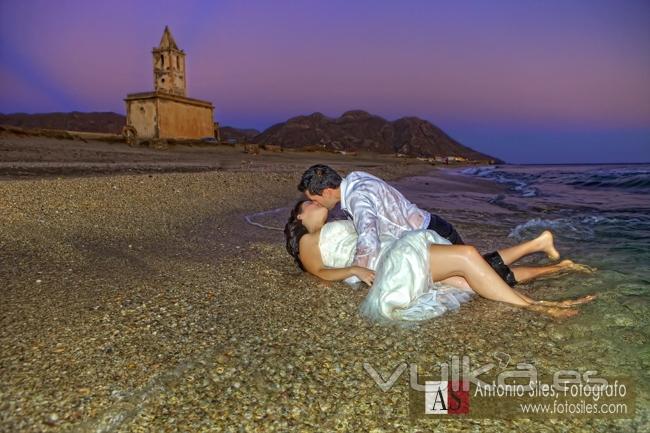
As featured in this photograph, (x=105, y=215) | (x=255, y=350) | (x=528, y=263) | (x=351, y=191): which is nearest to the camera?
(x=255, y=350)

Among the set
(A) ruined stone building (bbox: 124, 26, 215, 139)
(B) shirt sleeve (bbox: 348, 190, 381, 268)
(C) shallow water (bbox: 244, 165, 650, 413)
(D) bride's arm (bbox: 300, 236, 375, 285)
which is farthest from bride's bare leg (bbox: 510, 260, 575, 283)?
(A) ruined stone building (bbox: 124, 26, 215, 139)

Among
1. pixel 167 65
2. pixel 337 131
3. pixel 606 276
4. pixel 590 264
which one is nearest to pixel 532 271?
pixel 606 276

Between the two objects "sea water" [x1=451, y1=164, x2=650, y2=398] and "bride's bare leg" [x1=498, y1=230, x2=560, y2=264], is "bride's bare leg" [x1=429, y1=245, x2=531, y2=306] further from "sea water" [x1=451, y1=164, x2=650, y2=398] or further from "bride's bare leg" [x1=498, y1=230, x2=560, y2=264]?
"bride's bare leg" [x1=498, y1=230, x2=560, y2=264]

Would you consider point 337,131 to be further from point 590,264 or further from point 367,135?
point 590,264

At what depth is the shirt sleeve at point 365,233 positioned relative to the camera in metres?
3.46

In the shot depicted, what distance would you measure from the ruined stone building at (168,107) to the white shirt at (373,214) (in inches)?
1030

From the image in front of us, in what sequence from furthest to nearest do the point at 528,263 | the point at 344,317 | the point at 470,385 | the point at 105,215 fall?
the point at 105,215, the point at 528,263, the point at 344,317, the point at 470,385

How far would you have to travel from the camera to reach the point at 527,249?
4.29 metres

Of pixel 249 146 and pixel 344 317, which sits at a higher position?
pixel 249 146

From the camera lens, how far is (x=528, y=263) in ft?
16.4

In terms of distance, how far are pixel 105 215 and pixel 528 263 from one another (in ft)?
18.6

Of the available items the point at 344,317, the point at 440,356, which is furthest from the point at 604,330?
the point at 344,317

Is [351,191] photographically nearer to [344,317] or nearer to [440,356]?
[344,317]

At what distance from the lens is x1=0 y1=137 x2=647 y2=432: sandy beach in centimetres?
190
